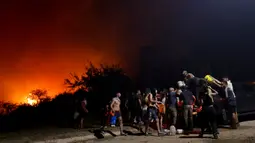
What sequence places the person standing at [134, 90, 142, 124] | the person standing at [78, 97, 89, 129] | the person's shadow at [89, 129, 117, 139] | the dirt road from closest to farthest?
the dirt road → the person's shadow at [89, 129, 117, 139] → the person standing at [134, 90, 142, 124] → the person standing at [78, 97, 89, 129]

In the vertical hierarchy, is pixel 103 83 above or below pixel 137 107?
above

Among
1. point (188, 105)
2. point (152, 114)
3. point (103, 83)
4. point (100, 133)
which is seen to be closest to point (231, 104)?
point (188, 105)

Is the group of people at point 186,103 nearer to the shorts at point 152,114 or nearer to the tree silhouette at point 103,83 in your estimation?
the shorts at point 152,114

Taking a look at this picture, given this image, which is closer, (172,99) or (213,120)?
(213,120)

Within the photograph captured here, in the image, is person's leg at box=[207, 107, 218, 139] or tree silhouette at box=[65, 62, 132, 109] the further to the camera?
tree silhouette at box=[65, 62, 132, 109]

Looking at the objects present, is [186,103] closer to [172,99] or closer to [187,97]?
[187,97]

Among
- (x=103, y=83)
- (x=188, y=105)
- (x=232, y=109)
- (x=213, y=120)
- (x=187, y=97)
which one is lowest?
(x=213, y=120)

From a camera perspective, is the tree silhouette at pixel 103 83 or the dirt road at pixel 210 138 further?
the tree silhouette at pixel 103 83

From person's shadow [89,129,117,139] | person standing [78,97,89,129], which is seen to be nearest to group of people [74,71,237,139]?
person's shadow [89,129,117,139]

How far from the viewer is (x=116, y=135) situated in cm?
1278

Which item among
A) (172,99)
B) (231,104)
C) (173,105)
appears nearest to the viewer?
(231,104)

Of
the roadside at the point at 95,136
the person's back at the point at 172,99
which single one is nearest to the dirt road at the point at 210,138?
the roadside at the point at 95,136

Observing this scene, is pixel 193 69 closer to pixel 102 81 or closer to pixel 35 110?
pixel 102 81

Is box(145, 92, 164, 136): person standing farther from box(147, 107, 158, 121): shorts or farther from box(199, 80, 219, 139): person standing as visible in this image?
box(199, 80, 219, 139): person standing
